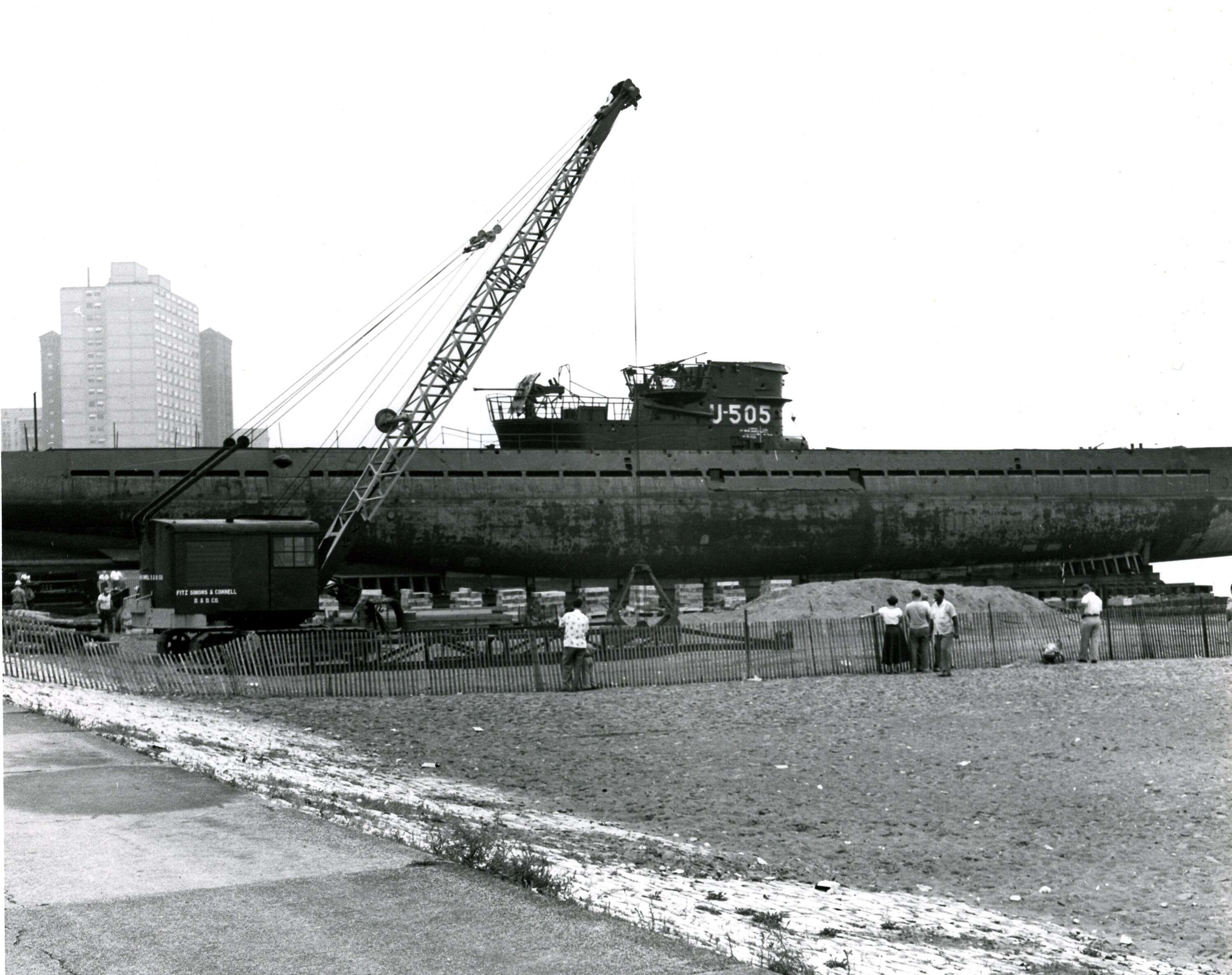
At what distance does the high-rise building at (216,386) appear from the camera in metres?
58.8

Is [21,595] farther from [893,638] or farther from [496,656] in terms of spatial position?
[893,638]

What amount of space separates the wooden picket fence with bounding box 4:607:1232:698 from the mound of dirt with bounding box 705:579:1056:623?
7.41 meters

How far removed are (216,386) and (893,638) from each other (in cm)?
4505

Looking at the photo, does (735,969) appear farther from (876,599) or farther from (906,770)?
(876,599)

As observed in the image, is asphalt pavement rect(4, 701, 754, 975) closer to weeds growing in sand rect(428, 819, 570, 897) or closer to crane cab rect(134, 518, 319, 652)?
weeds growing in sand rect(428, 819, 570, 897)

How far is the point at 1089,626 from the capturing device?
2312 centimetres

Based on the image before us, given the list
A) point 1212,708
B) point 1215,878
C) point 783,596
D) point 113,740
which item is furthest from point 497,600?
point 1215,878

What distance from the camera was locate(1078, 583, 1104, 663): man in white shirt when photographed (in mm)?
23031

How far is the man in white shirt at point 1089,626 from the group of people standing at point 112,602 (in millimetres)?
19702

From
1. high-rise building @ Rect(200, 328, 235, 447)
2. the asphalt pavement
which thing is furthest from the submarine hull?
the asphalt pavement

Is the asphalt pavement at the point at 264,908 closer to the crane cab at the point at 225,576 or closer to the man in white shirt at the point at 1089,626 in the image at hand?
the crane cab at the point at 225,576

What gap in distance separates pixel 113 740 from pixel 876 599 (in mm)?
26308

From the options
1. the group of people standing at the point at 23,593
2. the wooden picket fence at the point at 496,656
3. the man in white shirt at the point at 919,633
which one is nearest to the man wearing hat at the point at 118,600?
the group of people standing at the point at 23,593

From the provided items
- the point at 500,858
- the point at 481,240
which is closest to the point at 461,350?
the point at 481,240
